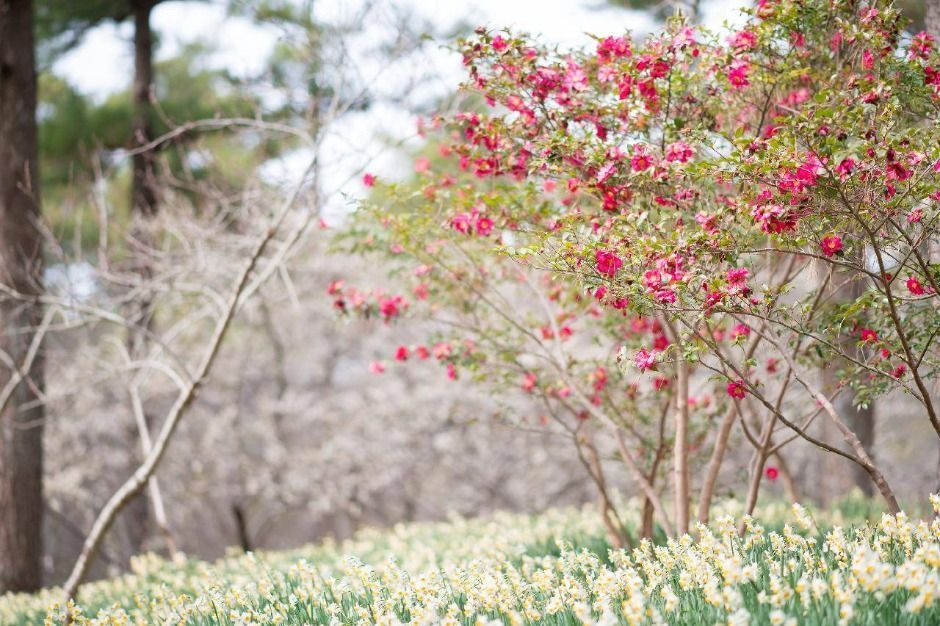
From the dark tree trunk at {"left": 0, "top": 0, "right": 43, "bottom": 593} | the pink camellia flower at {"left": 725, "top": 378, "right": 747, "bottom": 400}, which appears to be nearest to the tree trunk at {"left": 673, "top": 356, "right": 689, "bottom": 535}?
the pink camellia flower at {"left": 725, "top": 378, "right": 747, "bottom": 400}

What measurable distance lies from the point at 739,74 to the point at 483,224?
53.9 inches

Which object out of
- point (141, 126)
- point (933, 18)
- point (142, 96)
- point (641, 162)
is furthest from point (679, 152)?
point (142, 96)

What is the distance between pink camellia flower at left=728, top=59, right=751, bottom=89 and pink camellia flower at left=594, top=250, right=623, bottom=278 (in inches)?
38.0

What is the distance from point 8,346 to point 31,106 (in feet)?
7.00

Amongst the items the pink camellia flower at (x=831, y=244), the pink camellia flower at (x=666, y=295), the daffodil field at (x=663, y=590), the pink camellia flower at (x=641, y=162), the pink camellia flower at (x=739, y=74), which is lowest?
the daffodil field at (x=663, y=590)

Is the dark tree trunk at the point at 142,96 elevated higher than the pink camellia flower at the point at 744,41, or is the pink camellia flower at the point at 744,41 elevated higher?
the dark tree trunk at the point at 142,96

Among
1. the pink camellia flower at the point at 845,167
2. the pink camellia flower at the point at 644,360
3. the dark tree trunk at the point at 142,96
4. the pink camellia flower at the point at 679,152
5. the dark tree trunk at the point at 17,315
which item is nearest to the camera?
the pink camellia flower at the point at 845,167

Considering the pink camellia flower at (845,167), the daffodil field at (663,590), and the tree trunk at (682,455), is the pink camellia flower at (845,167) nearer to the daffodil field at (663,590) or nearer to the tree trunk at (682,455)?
the daffodil field at (663,590)

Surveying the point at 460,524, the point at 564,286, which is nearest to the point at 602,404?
the point at 564,286

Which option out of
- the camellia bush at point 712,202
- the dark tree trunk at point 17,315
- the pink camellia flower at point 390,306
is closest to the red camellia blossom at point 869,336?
the camellia bush at point 712,202

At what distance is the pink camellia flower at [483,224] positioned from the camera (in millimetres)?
4109

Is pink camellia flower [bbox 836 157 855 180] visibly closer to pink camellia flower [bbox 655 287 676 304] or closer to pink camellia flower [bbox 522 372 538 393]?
pink camellia flower [bbox 655 287 676 304]

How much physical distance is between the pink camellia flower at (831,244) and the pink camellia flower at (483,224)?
1.61 m

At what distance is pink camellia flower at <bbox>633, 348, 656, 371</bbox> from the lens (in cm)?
319
